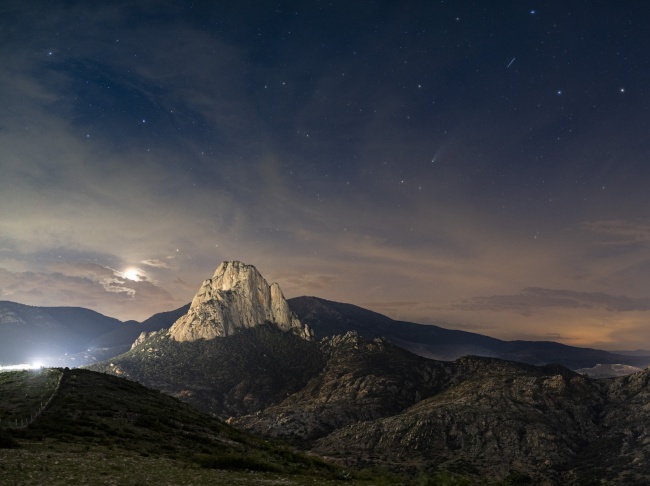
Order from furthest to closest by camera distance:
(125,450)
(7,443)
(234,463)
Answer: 1. (234,463)
2. (125,450)
3. (7,443)

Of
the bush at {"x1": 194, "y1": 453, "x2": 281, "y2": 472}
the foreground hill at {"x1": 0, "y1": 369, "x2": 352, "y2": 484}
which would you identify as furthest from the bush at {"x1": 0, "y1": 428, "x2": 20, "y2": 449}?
the bush at {"x1": 194, "y1": 453, "x2": 281, "y2": 472}

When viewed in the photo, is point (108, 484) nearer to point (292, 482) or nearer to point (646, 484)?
point (292, 482)

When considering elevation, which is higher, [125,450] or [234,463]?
[125,450]

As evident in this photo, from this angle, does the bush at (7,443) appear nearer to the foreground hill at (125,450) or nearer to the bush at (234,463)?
the foreground hill at (125,450)

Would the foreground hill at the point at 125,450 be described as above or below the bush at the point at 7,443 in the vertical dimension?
below

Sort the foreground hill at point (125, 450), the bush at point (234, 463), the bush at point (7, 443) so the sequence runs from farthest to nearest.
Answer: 1. the bush at point (234, 463)
2. the bush at point (7, 443)
3. the foreground hill at point (125, 450)

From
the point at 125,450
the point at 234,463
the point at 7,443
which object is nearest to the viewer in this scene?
the point at 7,443

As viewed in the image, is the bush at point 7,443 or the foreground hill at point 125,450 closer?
the foreground hill at point 125,450

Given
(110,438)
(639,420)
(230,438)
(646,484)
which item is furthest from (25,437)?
(639,420)

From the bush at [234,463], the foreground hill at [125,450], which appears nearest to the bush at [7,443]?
the foreground hill at [125,450]

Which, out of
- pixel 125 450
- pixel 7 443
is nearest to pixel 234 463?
pixel 125 450

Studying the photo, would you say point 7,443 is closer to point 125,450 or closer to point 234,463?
point 125,450

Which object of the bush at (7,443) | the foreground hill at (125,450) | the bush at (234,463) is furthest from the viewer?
the bush at (234,463)

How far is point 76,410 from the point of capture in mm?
45656
